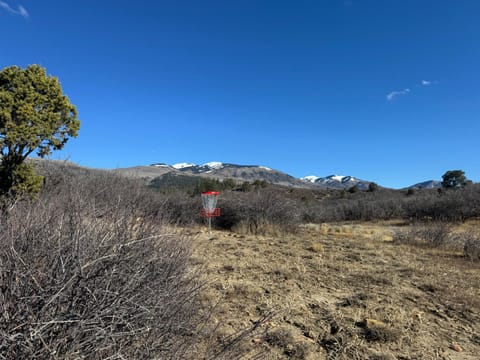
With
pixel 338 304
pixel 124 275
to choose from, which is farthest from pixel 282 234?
pixel 124 275

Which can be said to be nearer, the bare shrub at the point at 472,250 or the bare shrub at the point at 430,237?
the bare shrub at the point at 472,250

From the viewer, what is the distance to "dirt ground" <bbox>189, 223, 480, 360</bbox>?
2977 mm

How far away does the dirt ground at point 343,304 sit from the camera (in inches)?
117

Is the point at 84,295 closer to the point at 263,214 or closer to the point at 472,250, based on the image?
the point at 472,250

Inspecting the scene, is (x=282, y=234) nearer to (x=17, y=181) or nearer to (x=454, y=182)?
(x=17, y=181)


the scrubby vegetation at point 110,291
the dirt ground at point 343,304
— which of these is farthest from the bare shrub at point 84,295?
the dirt ground at point 343,304

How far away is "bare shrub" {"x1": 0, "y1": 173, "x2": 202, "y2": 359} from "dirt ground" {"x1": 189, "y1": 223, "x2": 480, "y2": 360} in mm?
519

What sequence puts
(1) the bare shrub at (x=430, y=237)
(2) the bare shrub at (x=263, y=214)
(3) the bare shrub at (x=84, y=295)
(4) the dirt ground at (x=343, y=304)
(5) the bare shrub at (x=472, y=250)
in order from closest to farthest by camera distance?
(3) the bare shrub at (x=84, y=295)
(4) the dirt ground at (x=343, y=304)
(5) the bare shrub at (x=472, y=250)
(1) the bare shrub at (x=430, y=237)
(2) the bare shrub at (x=263, y=214)

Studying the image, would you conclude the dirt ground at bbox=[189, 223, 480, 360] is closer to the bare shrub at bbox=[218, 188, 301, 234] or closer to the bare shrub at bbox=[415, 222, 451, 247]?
the bare shrub at bbox=[415, 222, 451, 247]

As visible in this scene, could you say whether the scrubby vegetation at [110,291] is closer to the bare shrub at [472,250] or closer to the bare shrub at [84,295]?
the bare shrub at [84,295]

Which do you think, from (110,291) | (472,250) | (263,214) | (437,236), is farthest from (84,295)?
(263,214)

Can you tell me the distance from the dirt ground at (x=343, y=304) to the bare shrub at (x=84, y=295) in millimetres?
519

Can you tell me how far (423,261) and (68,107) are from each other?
1022 centimetres

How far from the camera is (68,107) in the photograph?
8922 millimetres
